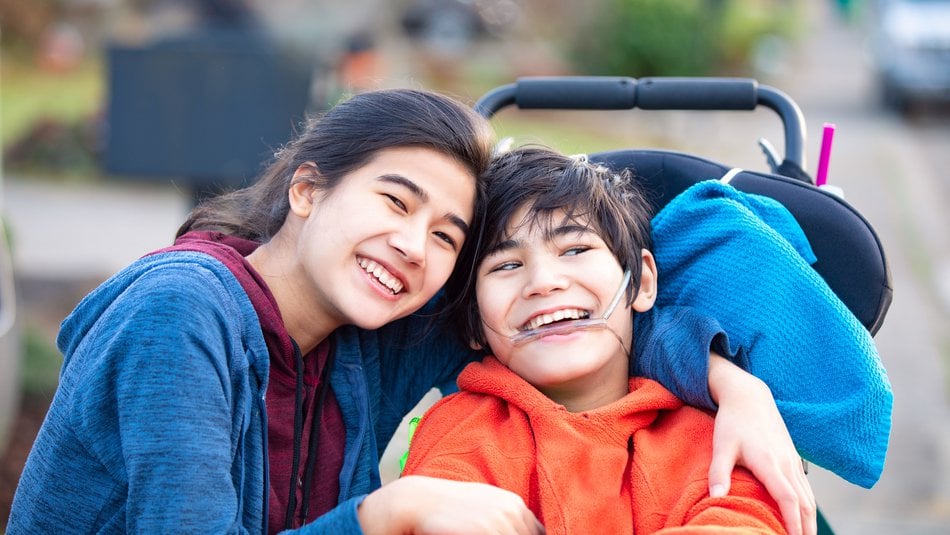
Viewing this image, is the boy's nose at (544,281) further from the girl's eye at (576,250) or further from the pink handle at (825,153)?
the pink handle at (825,153)

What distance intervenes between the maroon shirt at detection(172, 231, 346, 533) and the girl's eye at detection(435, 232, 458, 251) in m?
0.33

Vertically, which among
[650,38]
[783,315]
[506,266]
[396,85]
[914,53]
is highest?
[396,85]

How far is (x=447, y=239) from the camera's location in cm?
220

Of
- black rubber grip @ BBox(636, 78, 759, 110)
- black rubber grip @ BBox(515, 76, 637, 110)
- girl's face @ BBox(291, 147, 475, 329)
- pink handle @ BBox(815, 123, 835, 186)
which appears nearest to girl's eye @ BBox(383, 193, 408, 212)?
girl's face @ BBox(291, 147, 475, 329)

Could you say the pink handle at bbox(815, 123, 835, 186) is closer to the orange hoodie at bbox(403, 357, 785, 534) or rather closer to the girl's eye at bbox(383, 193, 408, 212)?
the orange hoodie at bbox(403, 357, 785, 534)

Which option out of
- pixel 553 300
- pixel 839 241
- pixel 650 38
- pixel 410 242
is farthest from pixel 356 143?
pixel 650 38

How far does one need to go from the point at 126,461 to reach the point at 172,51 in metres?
4.12

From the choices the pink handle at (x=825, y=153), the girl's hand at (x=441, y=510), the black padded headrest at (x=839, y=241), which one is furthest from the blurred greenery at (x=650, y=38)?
the girl's hand at (x=441, y=510)

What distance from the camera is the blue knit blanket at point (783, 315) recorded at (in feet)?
7.01

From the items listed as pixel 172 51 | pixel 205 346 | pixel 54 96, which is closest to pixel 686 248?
pixel 205 346

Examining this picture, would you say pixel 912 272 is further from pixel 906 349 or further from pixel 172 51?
pixel 172 51

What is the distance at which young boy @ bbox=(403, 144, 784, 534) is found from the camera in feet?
6.43

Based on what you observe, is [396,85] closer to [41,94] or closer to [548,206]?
[548,206]

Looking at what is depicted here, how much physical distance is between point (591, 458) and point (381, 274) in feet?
1.69
